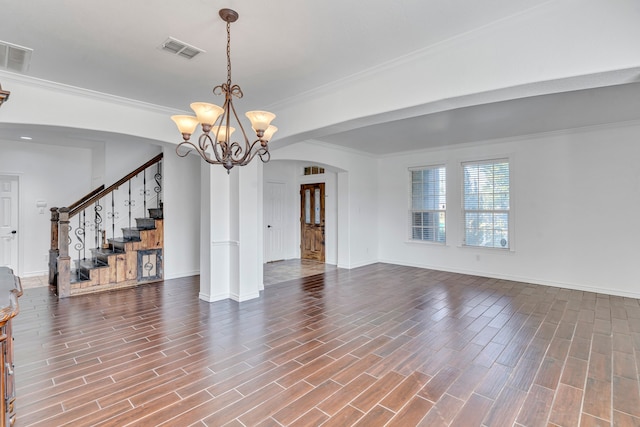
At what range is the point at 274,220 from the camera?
27.7ft

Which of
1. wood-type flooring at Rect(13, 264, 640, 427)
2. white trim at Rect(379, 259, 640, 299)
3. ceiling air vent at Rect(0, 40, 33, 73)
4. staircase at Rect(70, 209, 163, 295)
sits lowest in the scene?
wood-type flooring at Rect(13, 264, 640, 427)

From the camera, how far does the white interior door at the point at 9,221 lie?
6.11 meters

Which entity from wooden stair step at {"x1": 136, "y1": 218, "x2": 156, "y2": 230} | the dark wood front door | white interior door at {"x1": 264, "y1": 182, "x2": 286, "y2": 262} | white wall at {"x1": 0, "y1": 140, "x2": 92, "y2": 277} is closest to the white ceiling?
wooden stair step at {"x1": 136, "y1": 218, "x2": 156, "y2": 230}

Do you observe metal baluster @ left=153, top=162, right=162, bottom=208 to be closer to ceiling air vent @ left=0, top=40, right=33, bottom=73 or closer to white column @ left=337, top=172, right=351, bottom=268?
ceiling air vent @ left=0, top=40, right=33, bottom=73

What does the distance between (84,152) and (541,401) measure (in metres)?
8.57

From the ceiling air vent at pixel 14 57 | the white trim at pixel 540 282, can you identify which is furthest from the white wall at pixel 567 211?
the ceiling air vent at pixel 14 57

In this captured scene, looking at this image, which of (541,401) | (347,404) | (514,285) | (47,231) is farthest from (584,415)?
(47,231)

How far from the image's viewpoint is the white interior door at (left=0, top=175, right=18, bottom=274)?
20.1ft

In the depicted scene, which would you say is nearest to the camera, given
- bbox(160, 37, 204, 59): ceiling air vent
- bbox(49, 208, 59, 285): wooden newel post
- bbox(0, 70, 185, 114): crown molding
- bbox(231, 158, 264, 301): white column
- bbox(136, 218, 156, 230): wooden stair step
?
bbox(160, 37, 204, 59): ceiling air vent

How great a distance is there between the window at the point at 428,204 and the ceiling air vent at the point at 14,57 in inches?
262

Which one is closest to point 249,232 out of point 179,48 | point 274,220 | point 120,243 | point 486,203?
point 120,243

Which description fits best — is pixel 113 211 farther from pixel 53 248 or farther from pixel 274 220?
pixel 274 220

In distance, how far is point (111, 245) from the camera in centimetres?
589

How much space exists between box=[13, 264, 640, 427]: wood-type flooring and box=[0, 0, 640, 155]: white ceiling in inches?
97.6
